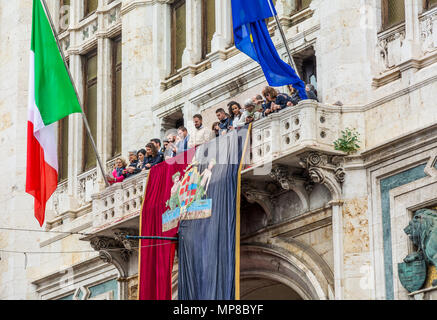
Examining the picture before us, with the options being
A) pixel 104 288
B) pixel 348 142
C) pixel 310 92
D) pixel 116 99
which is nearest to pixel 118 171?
pixel 104 288

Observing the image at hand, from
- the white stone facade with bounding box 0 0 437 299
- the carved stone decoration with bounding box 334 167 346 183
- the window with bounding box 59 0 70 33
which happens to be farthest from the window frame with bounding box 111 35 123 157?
the carved stone decoration with bounding box 334 167 346 183

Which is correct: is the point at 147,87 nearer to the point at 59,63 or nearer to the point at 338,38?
the point at 59,63

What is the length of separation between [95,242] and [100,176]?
3.20 m

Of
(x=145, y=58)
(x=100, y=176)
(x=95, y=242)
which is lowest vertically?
(x=95, y=242)

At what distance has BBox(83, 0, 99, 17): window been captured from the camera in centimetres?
4403

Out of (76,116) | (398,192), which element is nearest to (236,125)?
(398,192)

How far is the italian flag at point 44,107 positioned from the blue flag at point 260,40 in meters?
6.31

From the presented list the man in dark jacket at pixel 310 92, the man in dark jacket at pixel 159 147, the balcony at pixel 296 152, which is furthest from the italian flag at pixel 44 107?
the man in dark jacket at pixel 310 92

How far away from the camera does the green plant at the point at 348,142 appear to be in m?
31.5

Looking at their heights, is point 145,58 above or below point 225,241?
above

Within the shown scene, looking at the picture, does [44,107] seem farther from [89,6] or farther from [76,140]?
[89,6]

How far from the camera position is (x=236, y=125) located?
33.5 meters

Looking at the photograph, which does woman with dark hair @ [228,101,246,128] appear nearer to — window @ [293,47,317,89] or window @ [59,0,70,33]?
window @ [293,47,317,89]

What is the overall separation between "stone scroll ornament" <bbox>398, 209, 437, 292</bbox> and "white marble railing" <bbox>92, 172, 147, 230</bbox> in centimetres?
886
